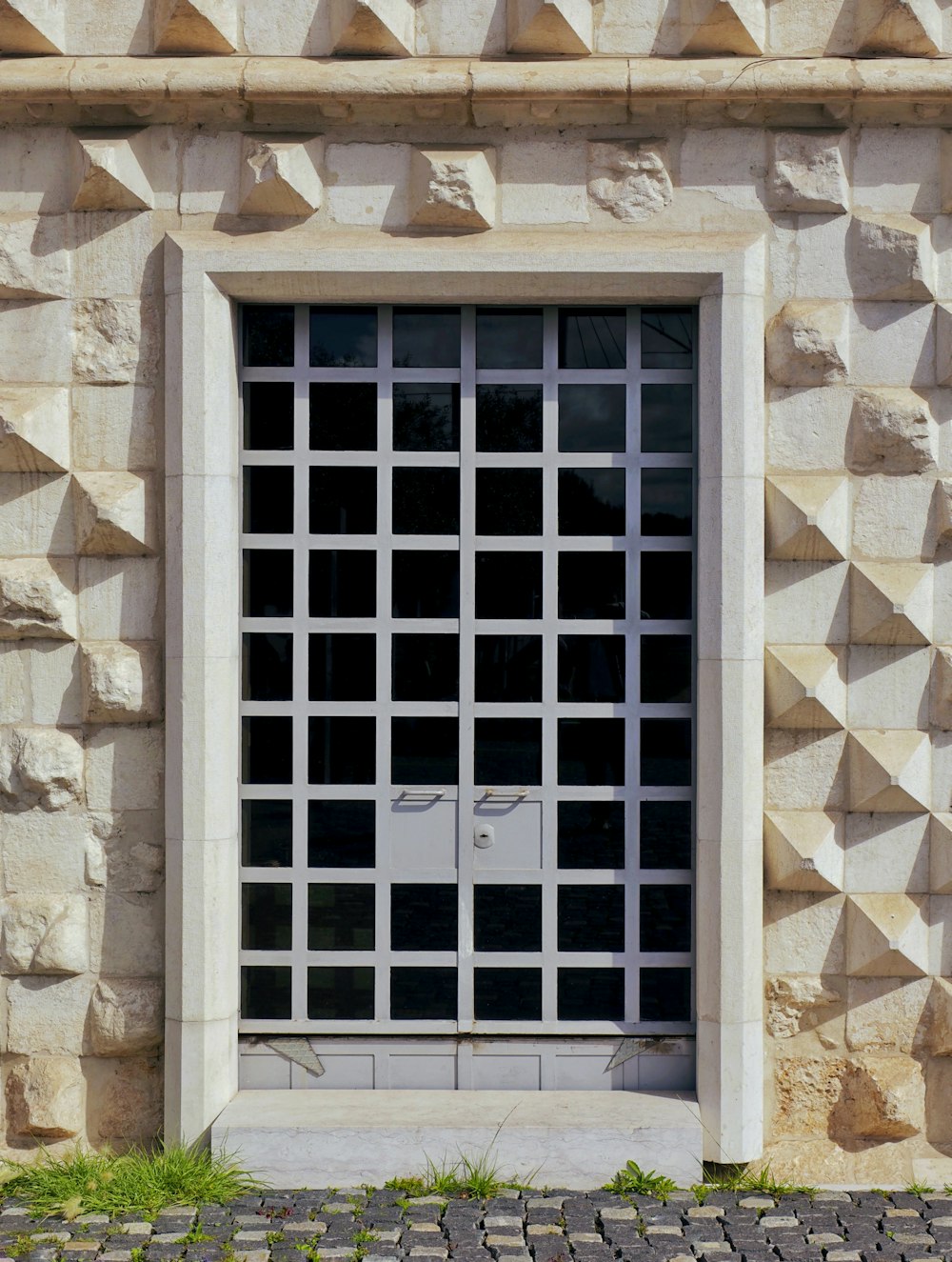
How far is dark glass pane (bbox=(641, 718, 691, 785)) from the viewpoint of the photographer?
202 inches

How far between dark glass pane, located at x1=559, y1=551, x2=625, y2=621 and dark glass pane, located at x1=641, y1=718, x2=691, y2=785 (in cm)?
54

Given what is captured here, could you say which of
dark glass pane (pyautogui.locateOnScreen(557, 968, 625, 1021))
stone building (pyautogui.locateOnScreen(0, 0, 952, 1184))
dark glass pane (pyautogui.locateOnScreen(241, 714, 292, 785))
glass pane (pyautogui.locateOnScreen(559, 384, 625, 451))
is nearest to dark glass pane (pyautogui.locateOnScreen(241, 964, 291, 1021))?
stone building (pyautogui.locateOnScreen(0, 0, 952, 1184))

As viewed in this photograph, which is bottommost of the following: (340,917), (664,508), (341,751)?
(340,917)

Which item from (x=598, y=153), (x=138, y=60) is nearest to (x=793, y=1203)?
(x=598, y=153)

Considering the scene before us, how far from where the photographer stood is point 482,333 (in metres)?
5.16

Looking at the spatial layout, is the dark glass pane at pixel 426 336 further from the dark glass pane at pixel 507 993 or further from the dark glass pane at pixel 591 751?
the dark glass pane at pixel 507 993

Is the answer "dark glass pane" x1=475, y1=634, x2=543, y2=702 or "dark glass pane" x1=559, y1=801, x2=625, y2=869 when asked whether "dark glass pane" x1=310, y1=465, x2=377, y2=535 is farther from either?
"dark glass pane" x1=559, y1=801, x2=625, y2=869

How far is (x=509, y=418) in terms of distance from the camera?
516 centimetres

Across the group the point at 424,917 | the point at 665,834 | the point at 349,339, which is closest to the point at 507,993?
the point at 424,917

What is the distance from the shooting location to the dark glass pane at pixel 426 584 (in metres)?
5.16

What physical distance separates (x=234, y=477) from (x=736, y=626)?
2329mm

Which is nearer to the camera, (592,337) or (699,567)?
(699,567)

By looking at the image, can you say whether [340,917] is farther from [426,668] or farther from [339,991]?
[426,668]

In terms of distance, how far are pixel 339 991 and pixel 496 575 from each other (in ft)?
6.71
